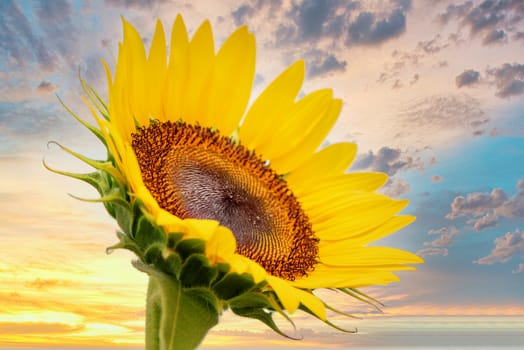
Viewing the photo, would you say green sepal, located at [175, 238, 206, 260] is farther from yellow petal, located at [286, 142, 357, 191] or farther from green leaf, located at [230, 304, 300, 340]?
yellow petal, located at [286, 142, 357, 191]

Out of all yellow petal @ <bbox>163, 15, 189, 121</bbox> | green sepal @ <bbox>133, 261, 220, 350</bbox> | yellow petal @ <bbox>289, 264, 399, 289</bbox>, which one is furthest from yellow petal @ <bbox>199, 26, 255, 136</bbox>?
green sepal @ <bbox>133, 261, 220, 350</bbox>

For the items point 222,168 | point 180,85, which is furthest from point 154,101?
point 222,168

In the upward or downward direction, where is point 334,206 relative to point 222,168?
upward

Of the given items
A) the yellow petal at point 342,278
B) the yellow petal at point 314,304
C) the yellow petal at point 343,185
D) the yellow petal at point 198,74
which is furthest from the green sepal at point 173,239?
the yellow petal at point 343,185

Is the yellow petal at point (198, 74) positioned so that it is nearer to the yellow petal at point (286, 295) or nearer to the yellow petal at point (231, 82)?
the yellow petal at point (231, 82)

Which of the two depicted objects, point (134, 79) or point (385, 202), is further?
point (385, 202)

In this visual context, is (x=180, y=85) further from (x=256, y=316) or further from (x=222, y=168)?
(x=256, y=316)

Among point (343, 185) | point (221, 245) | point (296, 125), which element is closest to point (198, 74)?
point (296, 125)
